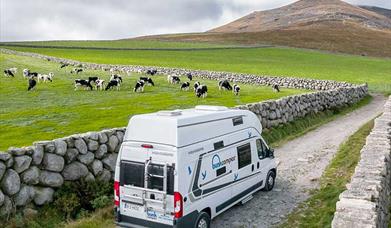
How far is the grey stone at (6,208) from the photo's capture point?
1198 cm

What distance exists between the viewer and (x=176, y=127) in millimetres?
11523

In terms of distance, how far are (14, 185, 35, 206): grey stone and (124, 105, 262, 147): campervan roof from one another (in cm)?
339

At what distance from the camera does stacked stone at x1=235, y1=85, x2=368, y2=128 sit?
26.0 m

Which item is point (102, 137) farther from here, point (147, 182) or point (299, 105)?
point (299, 105)

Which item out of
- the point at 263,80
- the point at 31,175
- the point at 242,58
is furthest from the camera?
the point at 242,58

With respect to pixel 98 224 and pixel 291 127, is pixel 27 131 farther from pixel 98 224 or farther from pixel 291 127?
pixel 291 127

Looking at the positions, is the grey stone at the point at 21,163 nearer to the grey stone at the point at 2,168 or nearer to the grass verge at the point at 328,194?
the grey stone at the point at 2,168

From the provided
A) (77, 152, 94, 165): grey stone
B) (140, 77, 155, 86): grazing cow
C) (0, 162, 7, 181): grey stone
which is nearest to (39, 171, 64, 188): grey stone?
(77, 152, 94, 165): grey stone

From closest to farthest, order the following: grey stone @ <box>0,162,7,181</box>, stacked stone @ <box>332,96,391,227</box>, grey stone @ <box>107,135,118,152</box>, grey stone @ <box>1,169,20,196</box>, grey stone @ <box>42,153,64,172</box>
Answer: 1. stacked stone @ <box>332,96,391,227</box>
2. grey stone @ <box>0,162,7,181</box>
3. grey stone @ <box>1,169,20,196</box>
4. grey stone @ <box>42,153,64,172</box>
5. grey stone @ <box>107,135,118,152</box>

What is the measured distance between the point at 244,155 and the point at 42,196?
6.80 meters

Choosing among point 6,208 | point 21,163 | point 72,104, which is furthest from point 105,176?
point 72,104

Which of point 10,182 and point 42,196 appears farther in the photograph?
point 42,196

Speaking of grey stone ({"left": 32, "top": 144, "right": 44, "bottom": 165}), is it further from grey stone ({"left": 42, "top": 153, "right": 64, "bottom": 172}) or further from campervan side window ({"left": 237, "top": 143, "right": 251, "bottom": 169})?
campervan side window ({"left": 237, "top": 143, "right": 251, "bottom": 169})

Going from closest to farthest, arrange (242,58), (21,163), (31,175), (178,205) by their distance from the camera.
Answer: (178,205), (21,163), (31,175), (242,58)
